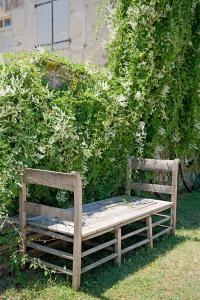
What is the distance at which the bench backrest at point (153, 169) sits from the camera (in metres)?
4.64

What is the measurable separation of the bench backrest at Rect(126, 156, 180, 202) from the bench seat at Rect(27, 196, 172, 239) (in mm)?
199

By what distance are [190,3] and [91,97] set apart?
93.7 inches

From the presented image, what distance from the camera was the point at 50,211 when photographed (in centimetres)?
336

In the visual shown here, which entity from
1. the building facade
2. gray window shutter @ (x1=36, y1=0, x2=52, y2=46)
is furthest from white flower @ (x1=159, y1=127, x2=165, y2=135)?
gray window shutter @ (x1=36, y1=0, x2=52, y2=46)

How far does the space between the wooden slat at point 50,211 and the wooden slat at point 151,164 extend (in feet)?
5.65

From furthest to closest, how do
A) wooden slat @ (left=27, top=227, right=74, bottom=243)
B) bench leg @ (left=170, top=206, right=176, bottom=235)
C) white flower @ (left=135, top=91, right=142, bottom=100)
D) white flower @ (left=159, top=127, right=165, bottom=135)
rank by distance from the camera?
white flower @ (left=159, top=127, right=165, bottom=135), white flower @ (left=135, top=91, right=142, bottom=100), bench leg @ (left=170, top=206, right=176, bottom=235), wooden slat @ (left=27, top=227, right=74, bottom=243)

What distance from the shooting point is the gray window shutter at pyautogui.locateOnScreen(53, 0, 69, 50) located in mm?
7492

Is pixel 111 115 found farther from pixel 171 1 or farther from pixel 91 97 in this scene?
pixel 171 1

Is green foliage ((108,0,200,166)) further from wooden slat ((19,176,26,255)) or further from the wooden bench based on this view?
wooden slat ((19,176,26,255))

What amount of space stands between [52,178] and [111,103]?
184 centimetres

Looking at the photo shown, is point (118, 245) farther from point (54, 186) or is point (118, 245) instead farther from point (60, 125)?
point (60, 125)

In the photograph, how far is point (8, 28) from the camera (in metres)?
8.74

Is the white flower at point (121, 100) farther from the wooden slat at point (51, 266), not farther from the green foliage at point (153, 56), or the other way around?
the wooden slat at point (51, 266)

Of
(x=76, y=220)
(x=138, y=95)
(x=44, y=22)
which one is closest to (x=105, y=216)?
(x=76, y=220)
